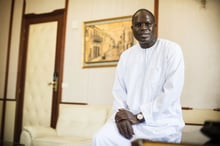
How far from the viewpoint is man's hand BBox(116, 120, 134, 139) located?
210 centimetres

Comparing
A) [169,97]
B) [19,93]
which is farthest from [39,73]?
[169,97]

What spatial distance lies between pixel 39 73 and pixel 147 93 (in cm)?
338

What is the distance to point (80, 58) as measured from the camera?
4.79m

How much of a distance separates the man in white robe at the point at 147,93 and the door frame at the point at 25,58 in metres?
2.63

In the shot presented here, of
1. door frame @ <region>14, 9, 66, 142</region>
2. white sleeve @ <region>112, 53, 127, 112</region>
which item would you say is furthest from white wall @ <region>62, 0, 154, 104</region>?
white sleeve @ <region>112, 53, 127, 112</region>

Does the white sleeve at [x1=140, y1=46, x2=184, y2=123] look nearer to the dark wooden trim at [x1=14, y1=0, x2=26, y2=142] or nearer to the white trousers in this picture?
the white trousers

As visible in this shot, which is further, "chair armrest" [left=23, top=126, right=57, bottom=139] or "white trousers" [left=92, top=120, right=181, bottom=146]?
"chair armrest" [left=23, top=126, right=57, bottom=139]

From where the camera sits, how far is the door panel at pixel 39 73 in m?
5.11

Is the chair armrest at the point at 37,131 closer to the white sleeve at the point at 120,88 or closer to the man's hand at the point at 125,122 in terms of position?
the white sleeve at the point at 120,88

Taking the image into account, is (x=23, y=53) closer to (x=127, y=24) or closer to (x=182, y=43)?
(x=127, y=24)

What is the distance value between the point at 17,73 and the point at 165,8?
305 centimetres

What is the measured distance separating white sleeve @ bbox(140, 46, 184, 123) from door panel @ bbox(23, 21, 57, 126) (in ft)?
10.4

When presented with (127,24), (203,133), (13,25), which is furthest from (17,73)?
(203,133)

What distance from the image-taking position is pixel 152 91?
2262 mm
